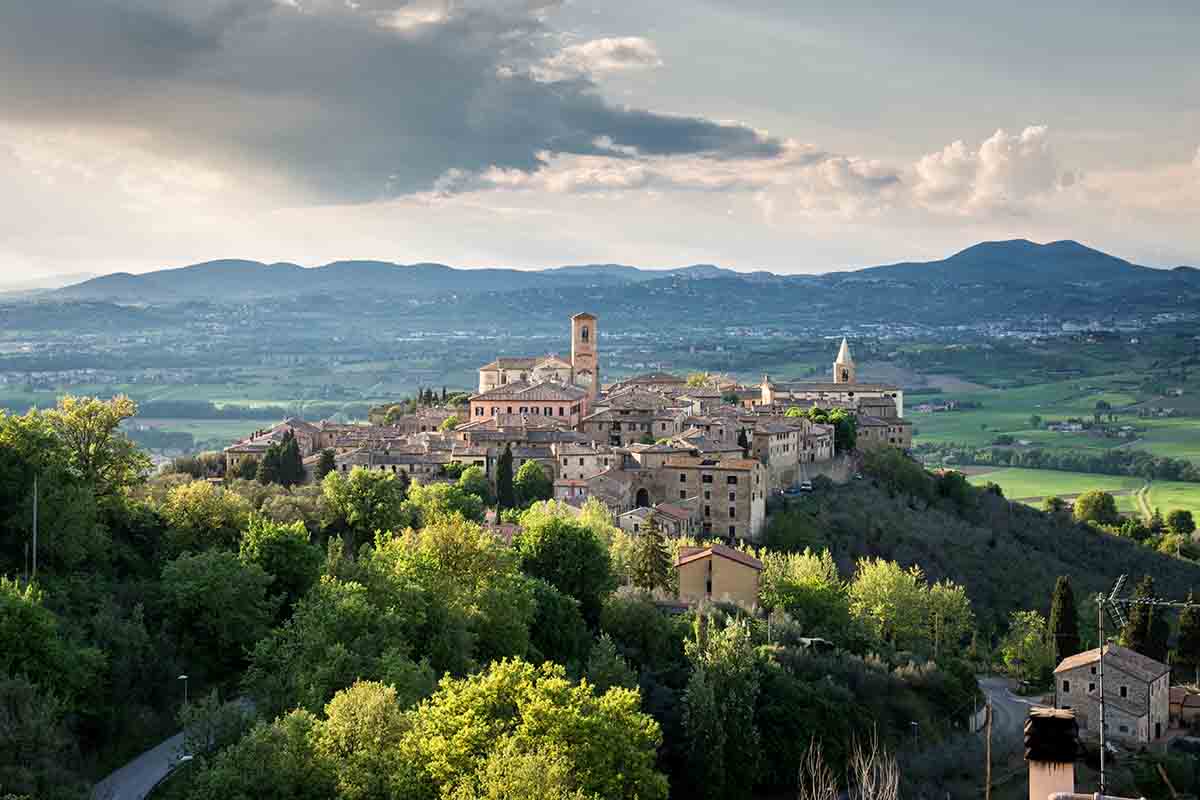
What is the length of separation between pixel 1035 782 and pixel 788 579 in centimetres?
3806

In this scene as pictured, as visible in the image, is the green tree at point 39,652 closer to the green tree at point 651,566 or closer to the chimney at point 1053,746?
the chimney at point 1053,746

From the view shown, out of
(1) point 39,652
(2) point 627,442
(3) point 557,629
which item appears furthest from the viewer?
(2) point 627,442

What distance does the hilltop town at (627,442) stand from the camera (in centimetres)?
6269

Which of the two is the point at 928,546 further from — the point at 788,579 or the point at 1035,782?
the point at 1035,782

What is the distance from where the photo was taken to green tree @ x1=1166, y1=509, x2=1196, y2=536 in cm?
9856

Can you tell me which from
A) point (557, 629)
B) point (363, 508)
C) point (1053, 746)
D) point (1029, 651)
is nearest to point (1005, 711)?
point (1029, 651)

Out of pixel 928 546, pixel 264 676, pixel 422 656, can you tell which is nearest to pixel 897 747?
pixel 422 656

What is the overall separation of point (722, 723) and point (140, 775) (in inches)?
560

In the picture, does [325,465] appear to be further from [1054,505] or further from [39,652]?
[1054,505]

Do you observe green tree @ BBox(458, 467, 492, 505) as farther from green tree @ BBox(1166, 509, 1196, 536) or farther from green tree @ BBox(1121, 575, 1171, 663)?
green tree @ BBox(1166, 509, 1196, 536)

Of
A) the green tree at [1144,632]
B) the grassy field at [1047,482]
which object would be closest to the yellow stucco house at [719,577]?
the green tree at [1144,632]

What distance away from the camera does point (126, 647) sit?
102 feet

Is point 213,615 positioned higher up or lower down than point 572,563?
higher up

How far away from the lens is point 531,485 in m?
64.2
